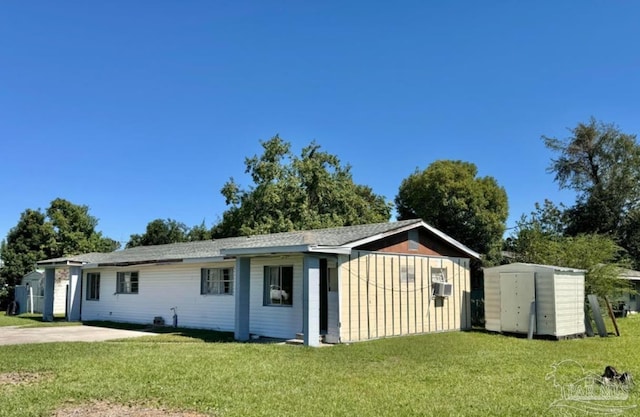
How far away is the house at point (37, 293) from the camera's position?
2828 centimetres

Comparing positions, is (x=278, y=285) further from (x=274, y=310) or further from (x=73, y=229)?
(x=73, y=229)

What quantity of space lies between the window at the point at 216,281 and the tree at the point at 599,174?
2696 centimetres

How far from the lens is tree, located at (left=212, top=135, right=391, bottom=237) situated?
3328 centimetres

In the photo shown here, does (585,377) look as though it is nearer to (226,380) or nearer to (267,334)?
(226,380)

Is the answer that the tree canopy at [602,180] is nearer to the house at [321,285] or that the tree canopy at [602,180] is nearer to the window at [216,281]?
the house at [321,285]

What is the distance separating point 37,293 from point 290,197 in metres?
15.4

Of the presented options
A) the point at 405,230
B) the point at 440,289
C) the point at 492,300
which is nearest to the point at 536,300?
the point at 492,300

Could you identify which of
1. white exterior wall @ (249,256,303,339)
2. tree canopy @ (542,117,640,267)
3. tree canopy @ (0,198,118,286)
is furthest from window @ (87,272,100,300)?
tree canopy @ (542,117,640,267)

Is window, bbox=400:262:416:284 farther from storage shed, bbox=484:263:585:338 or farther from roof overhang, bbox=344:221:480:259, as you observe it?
storage shed, bbox=484:263:585:338

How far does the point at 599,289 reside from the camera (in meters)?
18.1

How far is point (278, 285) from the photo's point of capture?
48.7 feet

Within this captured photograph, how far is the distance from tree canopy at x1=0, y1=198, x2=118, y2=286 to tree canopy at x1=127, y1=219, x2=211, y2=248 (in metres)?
5.88

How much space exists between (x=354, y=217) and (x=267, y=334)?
21229 mm

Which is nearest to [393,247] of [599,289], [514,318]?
[514,318]
